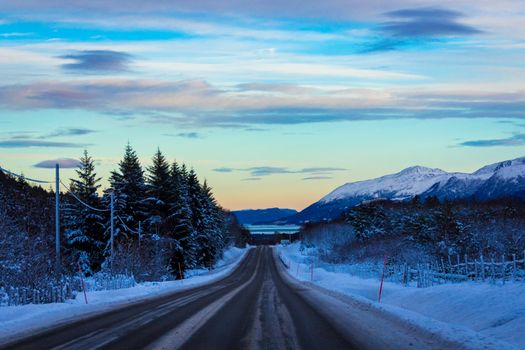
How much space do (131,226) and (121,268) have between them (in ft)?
70.3

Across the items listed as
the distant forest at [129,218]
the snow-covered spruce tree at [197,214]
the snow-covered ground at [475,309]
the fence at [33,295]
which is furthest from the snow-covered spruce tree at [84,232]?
the snow-covered ground at [475,309]

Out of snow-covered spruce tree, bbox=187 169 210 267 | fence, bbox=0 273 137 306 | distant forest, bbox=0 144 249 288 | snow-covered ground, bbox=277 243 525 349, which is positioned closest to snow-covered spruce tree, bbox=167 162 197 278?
distant forest, bbox=0 144 249 288

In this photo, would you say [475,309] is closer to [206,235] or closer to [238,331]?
[238,331]

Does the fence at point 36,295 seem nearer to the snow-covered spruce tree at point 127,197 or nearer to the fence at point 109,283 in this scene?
the fence at point 109,283

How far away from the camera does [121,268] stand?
39.6m

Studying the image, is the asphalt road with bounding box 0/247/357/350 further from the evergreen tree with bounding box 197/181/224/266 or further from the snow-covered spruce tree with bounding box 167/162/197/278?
the evergreen tree with bounding box 197/181/224/266

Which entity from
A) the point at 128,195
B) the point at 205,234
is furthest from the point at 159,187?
the point at 205,234

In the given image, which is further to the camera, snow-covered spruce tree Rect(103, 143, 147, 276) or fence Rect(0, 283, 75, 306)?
snow-covered spruce tree Rect(103, 143, 147, 276)

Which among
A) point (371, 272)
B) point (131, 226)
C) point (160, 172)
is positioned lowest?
point (371, 272)

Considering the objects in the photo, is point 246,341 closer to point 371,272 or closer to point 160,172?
point 371,272

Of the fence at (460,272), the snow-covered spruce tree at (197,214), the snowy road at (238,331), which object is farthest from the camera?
the snow-covered spruce tree at (197,214)

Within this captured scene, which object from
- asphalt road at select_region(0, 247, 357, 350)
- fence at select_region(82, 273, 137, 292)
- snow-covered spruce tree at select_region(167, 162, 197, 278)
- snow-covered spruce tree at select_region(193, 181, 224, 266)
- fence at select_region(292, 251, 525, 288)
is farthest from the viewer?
snow-covered spruce tree at select_region(193, 181, 224, 266)

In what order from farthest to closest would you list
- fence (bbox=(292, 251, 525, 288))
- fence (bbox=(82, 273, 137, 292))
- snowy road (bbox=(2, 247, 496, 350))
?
fence (bbox=(82, 273, 137, 292)), fence (bbox=(292, 251, 525, 288)), snowy road (bbox=(2, 247, 496, 350))

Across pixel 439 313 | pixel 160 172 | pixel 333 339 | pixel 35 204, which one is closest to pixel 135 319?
pixel 333 339
